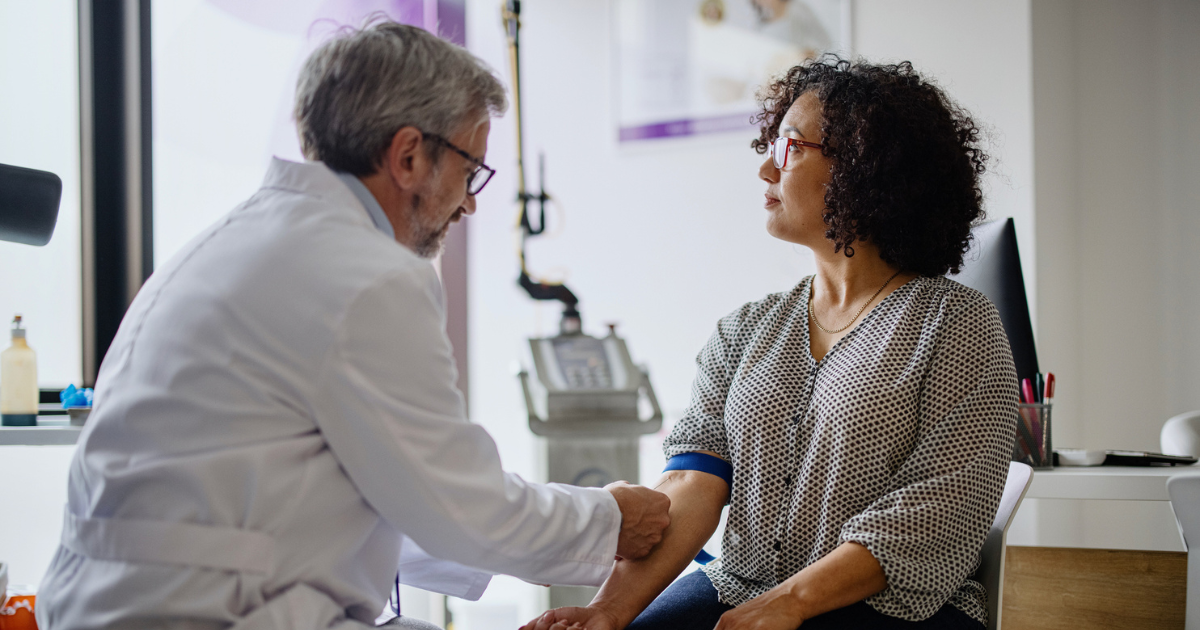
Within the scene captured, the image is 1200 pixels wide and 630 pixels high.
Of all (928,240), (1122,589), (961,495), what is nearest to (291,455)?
(961,495)

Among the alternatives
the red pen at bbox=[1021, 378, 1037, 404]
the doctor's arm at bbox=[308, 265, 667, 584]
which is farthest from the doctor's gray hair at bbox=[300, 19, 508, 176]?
the red pen at bbox=[1021, 378, 1037, 404]

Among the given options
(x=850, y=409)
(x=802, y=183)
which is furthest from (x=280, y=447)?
(x=802, y=183)

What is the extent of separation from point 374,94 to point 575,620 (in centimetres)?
86

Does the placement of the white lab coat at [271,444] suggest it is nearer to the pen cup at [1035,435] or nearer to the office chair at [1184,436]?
the pen cup at [1035,435]

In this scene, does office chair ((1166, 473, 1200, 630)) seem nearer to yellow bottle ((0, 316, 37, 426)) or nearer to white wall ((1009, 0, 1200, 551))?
white wall ((1009, 0, 1200, 551))

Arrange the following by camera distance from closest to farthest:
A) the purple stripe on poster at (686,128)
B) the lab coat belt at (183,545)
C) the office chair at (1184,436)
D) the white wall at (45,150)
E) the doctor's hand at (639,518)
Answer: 1. the lab coat belt at (183,545)
2. the doctor's hand at (639,518)
3. the office chair at (1184,436)
4. the white wall at (45,150)
5. the purple stripe on poster at (686,128)

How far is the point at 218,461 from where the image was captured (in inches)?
37.5

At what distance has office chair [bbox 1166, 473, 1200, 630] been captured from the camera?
133cm

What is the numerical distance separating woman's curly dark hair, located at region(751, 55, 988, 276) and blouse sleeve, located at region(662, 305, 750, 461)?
0.85 ft

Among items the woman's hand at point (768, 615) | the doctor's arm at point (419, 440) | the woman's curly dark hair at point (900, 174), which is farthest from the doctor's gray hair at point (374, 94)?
the woman's hand at point (768, 615)

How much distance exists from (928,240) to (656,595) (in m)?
0.75

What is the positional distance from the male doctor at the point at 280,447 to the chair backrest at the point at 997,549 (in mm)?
678

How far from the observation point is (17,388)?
1965 millimetres

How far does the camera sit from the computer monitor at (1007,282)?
5.60ft
